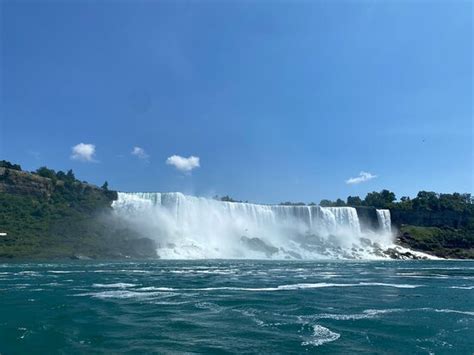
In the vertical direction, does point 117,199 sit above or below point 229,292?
above

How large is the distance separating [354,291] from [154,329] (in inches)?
516

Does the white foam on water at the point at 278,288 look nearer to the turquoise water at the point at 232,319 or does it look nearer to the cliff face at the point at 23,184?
the turquoise water at the point at 232,319

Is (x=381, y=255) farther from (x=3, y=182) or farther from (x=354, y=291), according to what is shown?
(x=3, y=182)

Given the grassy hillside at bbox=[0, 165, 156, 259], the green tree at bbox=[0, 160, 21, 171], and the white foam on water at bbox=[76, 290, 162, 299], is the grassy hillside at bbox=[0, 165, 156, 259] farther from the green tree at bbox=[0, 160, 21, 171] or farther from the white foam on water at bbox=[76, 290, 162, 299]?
the white foam on water at bbox=[76, 290, 162, 299]

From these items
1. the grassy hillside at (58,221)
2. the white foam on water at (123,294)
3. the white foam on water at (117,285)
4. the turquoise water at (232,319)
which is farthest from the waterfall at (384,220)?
the white foam on water at (123,294)

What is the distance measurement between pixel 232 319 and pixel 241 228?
64.7m

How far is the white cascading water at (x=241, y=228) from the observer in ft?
240

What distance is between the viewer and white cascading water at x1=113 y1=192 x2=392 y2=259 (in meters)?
73.0

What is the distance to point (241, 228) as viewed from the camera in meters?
80.3

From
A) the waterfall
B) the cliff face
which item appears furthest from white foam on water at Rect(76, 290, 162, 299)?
the waterfall

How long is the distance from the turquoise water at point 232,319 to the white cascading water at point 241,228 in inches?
1796

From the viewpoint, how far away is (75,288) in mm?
24078

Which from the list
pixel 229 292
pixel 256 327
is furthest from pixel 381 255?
pixel 256 327

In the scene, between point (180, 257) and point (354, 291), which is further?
point (180, 257)
